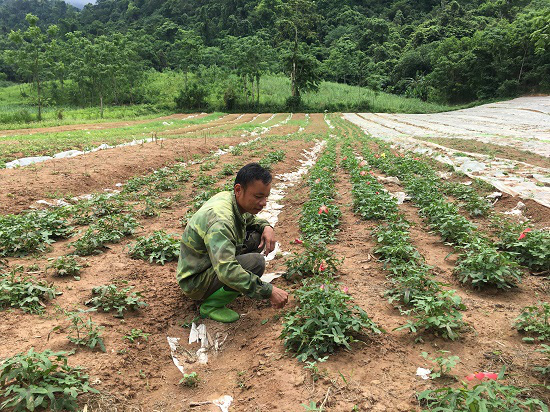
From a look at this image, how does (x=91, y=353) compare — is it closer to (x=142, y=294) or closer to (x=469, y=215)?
(x=142, y=294)

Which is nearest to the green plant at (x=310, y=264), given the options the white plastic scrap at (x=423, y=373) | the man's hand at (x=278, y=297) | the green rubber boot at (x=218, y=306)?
the green rubber boot at (x=218, y=306)

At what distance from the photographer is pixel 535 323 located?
2562 mm

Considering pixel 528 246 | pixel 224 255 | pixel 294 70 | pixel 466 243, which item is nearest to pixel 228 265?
pixel 224 255

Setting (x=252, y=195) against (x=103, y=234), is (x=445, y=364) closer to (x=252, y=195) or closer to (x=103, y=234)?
(x=252, y=195)

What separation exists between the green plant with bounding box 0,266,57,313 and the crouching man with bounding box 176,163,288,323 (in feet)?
→ 4.06

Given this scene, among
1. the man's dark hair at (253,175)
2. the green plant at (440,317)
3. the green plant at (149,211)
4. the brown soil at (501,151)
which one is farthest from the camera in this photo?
the brown soil at (501,151)

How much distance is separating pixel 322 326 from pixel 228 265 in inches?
33.2

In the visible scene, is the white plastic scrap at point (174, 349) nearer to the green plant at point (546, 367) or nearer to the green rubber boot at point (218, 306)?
the green rubber boot at point (218, 306)

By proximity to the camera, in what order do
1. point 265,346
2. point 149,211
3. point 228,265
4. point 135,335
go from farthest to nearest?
1. point 149,211
2. point 135,335
3. point 265,346
4. point 228,265

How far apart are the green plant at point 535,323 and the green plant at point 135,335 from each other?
9.80 ft

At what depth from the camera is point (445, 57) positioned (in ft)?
141

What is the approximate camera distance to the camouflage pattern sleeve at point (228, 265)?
269 cm

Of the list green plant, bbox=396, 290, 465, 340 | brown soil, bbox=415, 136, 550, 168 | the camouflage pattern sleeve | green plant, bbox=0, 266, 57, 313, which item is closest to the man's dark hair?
the camouflage pattern sleeve

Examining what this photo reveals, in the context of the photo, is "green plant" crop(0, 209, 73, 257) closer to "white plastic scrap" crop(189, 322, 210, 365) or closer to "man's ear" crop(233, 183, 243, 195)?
"white plastic scrap" crop(189, 322, 210, 365)
